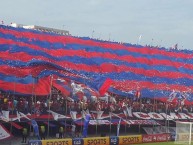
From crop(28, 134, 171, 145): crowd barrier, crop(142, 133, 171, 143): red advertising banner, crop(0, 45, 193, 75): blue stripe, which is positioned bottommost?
crop(142, 133, 171, 143): red advertising banner

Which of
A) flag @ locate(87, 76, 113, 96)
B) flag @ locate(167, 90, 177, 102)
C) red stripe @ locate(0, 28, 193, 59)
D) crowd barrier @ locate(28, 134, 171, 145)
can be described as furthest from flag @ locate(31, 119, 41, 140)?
flag @ locate(167, 90, 177, 102)

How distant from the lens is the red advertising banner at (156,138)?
116ft

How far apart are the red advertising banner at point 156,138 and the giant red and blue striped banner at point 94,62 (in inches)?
210

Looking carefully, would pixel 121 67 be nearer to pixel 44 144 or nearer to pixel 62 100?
pixel 62 100

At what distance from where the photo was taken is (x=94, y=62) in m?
44.9

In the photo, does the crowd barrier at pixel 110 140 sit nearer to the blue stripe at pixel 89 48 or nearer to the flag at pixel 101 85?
the flag at pixel 101 85

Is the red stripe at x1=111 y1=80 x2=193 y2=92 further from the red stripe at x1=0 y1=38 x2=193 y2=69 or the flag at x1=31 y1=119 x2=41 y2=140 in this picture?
the flag at x1=31 y1=119 x2=41 y2=140

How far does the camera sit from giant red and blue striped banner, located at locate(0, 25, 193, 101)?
120 ft

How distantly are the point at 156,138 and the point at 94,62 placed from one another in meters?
11.5

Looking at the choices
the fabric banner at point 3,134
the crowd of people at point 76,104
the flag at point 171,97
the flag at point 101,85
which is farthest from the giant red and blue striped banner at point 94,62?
the fabric banner at point 3,134

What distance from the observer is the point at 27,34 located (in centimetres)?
4406

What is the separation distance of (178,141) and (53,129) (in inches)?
369

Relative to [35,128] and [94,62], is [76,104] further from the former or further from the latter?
[94,62]

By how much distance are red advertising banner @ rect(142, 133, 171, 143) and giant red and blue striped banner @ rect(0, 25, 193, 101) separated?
5336 mm
